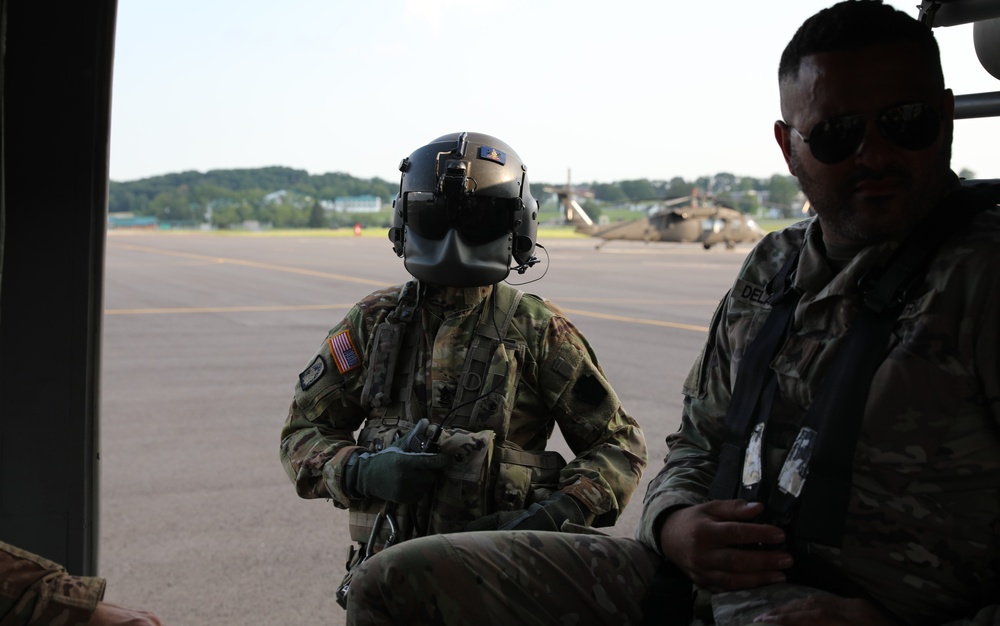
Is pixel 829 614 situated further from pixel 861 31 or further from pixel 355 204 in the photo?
pixel 355 204

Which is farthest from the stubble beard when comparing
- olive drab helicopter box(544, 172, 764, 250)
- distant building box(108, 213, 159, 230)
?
distant building box(108, 213, 159, 230)

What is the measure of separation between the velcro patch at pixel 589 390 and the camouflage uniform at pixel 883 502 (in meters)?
0.69

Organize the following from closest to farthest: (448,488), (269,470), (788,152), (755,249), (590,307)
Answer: (788,152), (755,249), (448,488), (269,470), (590,307)

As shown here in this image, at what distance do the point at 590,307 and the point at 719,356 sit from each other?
15.2m

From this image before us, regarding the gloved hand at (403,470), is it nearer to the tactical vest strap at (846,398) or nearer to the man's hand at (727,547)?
the man's hand at (727,547)

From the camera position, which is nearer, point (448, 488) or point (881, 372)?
point (881, 372)

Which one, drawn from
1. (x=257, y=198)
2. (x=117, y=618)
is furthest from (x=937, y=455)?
(x=257, y=198)

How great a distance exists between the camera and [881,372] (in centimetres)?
170

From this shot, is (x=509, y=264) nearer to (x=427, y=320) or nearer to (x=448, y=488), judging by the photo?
(x=427, y=320)

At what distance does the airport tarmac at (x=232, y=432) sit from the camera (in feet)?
14.5

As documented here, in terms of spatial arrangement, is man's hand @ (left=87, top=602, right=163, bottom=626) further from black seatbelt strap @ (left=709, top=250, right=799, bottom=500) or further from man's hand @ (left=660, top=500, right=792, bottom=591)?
black seatbelt strap @ (left=709, top=250, right=799, bottom=500)

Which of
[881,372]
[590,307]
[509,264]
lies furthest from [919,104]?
[590,307]

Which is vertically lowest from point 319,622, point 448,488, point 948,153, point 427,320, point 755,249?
point 319,622

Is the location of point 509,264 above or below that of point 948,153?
below
